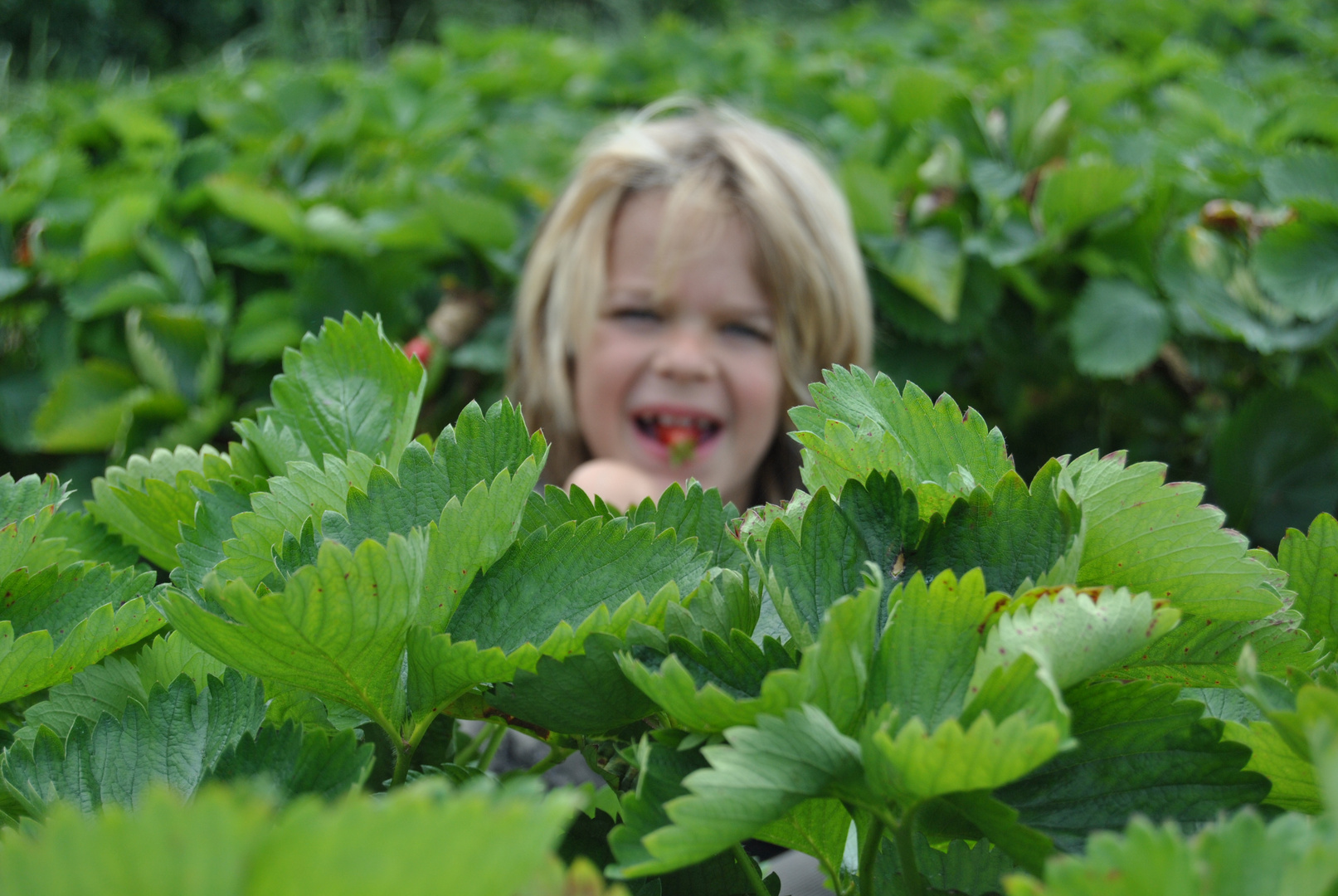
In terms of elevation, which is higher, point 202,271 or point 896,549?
point 896,549

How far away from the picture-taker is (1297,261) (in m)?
1.43

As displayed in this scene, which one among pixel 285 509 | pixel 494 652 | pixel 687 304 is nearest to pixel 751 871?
pixel 494 652

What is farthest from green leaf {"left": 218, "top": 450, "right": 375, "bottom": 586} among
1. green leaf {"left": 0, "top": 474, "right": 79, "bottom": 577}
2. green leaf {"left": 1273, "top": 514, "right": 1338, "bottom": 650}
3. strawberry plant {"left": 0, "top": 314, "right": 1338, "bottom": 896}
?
green leaf {"left": 1273, "top": 514, "right": 1338, "bottom": 650}

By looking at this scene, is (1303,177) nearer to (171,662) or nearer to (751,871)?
(751,871)

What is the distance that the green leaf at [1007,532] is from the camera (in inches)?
18.4

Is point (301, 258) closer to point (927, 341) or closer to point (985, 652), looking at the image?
point (927, 341)

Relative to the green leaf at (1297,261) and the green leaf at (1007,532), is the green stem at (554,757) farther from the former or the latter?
the green leaf at (1297,261)

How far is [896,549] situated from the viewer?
0.49 meters

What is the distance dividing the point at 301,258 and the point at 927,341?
107cm

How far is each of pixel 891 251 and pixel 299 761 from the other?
1.56m

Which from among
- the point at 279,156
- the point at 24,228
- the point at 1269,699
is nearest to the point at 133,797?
the point at 1269,699

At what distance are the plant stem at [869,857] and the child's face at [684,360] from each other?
1.47 m

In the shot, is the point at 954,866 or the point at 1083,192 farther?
the point at 1083,192

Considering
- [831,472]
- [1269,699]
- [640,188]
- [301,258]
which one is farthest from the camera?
[640,188]
